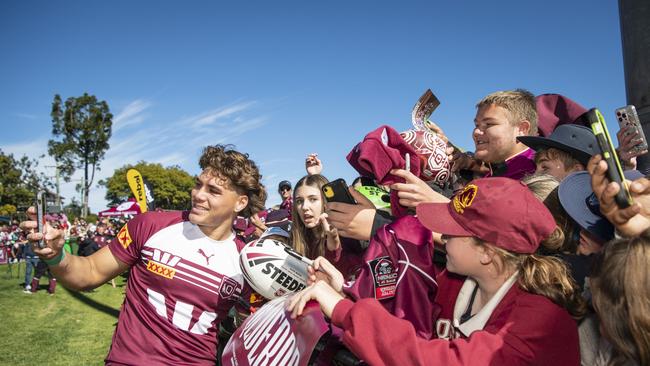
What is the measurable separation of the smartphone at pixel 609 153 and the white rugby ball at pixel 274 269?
1.48 m

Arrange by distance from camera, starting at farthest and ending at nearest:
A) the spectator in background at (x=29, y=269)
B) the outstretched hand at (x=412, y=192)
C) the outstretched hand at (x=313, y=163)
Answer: the spectator in background at (x=29, y=269), the outstretched hand at (x=313, y=163), the outstretched hand at (x=412, y=192)

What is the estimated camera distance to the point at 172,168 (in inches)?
2982

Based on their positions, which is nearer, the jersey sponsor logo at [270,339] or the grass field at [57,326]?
the jersey sponsor logo at [270,339]

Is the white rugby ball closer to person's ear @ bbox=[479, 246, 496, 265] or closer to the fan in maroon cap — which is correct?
the fan in maroon cap

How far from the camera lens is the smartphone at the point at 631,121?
2.47m

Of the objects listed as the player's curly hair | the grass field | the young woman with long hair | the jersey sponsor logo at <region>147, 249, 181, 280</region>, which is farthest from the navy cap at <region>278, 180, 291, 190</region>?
the jersey sponsor logo at <region>147, 249, 181, 280</region>

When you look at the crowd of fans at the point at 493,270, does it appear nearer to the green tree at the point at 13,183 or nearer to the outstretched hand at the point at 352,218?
the outstretched hand at the point at 352,218

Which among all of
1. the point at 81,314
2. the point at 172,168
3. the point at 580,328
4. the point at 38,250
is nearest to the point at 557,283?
the point at 580,328

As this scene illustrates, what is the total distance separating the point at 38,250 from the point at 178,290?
0.89 meters

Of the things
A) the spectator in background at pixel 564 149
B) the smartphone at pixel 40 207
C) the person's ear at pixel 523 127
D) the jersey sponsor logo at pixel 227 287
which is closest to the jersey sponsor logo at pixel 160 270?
the jersey sponsor logo at pixel 227 287

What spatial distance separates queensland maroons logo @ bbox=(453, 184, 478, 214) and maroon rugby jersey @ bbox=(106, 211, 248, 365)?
1.94 metres

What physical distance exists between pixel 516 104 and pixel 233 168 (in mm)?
2061

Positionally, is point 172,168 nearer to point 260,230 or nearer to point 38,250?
point 260,230

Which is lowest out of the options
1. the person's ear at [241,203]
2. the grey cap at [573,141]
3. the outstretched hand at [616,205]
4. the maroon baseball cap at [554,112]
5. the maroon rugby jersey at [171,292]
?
the maroon rugby jersey at [171,292]
